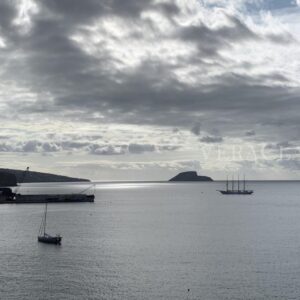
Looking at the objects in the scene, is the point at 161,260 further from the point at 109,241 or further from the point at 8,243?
the point at 8,243

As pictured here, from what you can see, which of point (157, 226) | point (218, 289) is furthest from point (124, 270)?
point (157, 226)

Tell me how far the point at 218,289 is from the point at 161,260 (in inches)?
1043

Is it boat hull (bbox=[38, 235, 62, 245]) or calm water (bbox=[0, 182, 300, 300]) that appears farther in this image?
boat hull (bbox=[38, 235, 62, 245])

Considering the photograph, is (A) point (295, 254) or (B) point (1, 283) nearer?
(B) point (1, 283)

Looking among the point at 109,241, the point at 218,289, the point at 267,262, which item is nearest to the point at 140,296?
the point at 218,289

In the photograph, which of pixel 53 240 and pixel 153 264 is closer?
pixel 153 264

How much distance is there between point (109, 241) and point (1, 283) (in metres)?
54.5

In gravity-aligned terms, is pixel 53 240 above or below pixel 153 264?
above

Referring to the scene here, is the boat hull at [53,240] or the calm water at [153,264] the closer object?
the calm water at [153,264]

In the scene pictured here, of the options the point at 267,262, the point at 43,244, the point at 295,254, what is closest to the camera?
the point at 267,262

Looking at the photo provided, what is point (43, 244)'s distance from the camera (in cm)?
13750

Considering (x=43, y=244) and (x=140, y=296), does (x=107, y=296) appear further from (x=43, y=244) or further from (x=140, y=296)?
(x=43, y=244)

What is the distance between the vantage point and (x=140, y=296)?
83.4 meters

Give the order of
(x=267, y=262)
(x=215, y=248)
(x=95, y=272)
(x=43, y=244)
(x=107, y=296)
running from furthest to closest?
(x=43, y=244) → (x=215, y=248) → (x=267, y=262) → (x=95, y=272) → (x=107, y=296)
